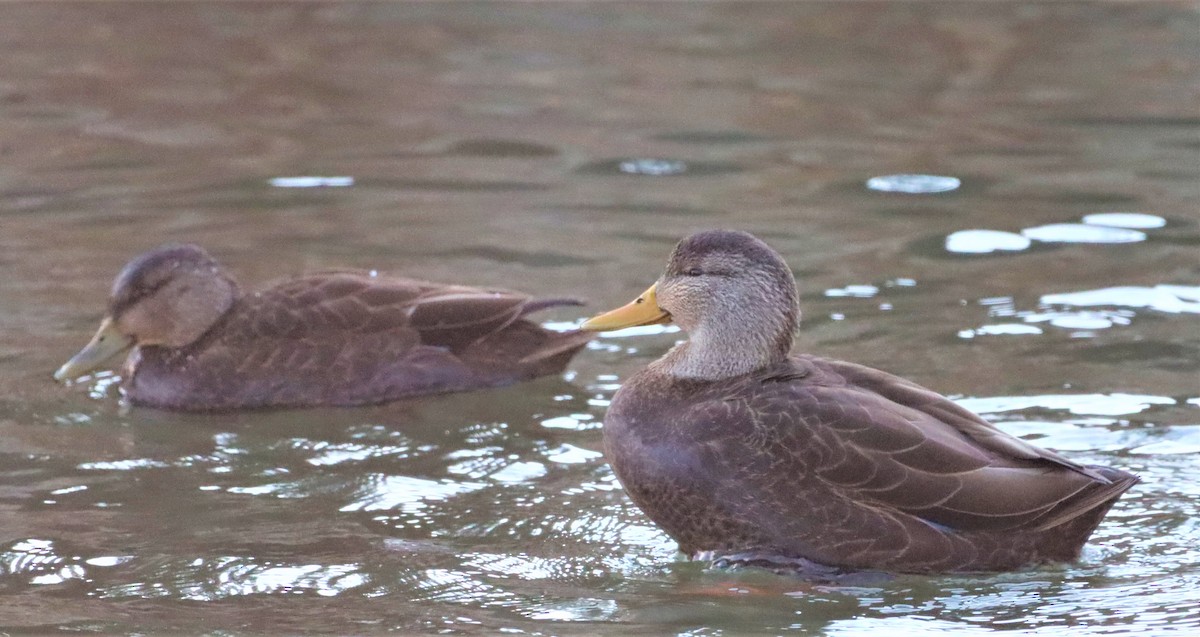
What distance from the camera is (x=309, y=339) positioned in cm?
761

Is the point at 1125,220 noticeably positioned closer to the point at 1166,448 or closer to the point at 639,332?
the point at 639,332

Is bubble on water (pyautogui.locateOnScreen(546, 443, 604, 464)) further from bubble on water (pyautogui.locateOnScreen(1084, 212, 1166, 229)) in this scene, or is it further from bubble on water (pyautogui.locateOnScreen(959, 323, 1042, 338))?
bubble on water (pyautogui.locateOnScreen(1084, 212, 1166, 229))

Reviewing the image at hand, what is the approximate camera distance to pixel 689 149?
39.6 feet

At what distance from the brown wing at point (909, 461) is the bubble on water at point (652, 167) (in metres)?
5.80

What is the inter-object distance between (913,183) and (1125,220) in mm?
1554

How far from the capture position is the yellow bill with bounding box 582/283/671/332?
247 inches

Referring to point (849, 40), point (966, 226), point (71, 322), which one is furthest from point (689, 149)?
point (71, 322)

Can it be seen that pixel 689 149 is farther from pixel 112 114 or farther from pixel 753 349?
pixel 753 349

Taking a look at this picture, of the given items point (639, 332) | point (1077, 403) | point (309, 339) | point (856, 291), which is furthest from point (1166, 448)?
point (309, 339)

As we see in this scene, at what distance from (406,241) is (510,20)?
265 inches

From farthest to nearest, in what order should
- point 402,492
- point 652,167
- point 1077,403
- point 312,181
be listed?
point 652,167
point 312,181
point 1077,403
point 402,492

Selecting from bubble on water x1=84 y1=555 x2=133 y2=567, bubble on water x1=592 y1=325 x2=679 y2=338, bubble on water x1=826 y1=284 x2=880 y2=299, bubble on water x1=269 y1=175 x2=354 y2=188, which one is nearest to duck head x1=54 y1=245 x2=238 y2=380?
bubble on water x1=592 y1=325 x2=679 y2=338

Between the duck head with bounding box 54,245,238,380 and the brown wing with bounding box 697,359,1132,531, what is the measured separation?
2.97 metres

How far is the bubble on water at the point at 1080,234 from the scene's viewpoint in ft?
31.3
